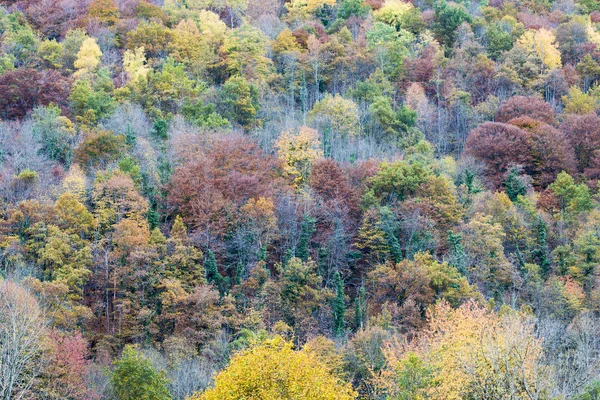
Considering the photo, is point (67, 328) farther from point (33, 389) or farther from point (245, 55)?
point (245, 55)

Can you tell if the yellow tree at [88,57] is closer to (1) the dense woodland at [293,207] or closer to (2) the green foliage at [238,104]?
(1) the dense woodland at [293,207]

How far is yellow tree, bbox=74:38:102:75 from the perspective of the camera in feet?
215

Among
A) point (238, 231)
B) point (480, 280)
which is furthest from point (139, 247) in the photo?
point (480, 280)

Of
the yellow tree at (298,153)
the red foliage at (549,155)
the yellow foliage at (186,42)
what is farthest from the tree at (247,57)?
the red foliage at (549,155)

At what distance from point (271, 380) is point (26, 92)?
38.4m

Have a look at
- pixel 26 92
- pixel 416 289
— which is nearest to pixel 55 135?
pixel 26 92

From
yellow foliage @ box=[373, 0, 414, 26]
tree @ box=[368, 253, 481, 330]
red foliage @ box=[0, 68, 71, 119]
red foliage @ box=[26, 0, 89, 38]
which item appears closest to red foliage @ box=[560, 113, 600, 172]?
tree @ box=[368, 253, 481, 330]

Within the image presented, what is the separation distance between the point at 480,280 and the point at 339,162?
11907mm

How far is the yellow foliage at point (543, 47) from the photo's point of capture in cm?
7150

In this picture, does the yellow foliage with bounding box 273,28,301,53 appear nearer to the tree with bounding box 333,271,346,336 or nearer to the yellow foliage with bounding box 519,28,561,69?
the yellow foliage with bounding box 519,28,561,69

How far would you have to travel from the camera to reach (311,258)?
49656 millimetres

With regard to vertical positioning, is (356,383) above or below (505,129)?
below

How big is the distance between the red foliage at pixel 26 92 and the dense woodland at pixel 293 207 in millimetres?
138

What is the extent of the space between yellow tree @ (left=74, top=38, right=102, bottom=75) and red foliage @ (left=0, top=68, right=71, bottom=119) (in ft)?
15.4
